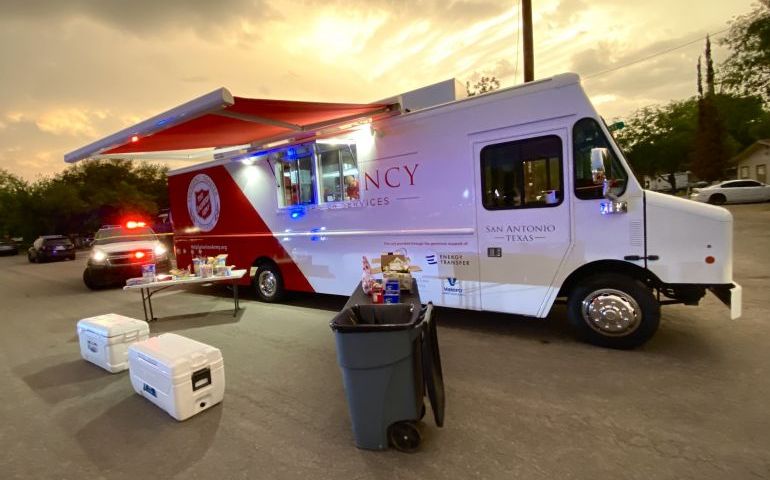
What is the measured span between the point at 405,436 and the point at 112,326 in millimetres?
3912

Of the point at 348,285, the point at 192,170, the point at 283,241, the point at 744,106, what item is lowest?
the point at 348,285

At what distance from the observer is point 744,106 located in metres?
24.7

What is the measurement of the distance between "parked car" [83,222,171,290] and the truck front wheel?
10645 mm

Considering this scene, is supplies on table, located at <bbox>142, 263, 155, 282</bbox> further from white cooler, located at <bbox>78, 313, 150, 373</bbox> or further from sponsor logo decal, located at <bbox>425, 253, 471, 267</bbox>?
sponsor logo decal, located at <bbox>425, 253, 471, 267</bbox>

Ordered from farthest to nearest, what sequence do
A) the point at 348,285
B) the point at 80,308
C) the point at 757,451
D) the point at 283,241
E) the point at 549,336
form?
the point at 80,308, the point at 283,241, the point at 348,285, the point at 549,336, the point at 757,451

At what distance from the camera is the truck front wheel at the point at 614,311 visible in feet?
14.8

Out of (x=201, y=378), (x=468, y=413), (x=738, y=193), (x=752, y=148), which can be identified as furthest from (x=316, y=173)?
(x=752, y=148)

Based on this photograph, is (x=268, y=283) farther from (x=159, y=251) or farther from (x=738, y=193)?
(x=738, y=193)

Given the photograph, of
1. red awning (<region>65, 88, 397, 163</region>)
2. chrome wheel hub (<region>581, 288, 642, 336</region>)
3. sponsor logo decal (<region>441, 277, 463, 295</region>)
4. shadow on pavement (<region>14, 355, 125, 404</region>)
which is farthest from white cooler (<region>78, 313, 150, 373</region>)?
chrome wheel hub (<region>581, 288, 642, 336</region>)

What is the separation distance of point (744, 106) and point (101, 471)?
108ft

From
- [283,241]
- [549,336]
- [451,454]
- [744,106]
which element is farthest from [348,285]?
[744,106]

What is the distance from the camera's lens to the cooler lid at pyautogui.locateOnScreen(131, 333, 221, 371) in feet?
12.1

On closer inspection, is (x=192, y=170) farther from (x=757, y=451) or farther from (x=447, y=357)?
(x=757, y=451)

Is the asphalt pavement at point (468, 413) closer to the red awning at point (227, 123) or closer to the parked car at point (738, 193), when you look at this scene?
the red awning at point (227, 123)
